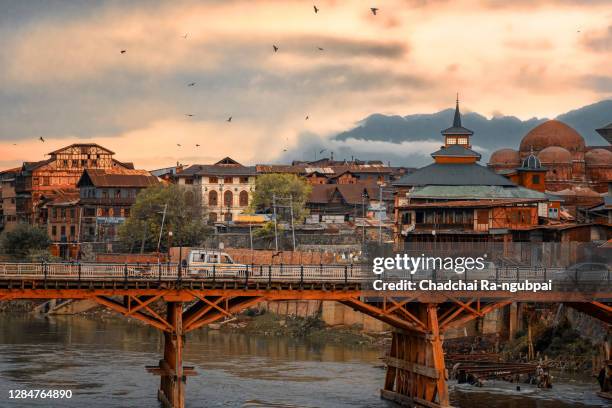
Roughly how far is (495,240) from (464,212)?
13.2 feet

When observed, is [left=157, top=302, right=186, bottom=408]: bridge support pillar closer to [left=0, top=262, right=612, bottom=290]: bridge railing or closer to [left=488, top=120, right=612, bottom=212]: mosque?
[left=0, top=262, right=612, bottom=290]: bridge railing

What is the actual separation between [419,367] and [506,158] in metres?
119

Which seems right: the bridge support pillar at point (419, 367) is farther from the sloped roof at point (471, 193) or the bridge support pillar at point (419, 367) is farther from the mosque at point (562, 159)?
the mosque at point (562, 159)

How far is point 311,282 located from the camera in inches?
2731

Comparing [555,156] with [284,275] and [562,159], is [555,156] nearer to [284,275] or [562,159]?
[562,159]

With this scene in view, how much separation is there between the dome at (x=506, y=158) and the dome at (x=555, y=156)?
17.4 ft

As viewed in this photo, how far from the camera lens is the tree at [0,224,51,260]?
16600cm

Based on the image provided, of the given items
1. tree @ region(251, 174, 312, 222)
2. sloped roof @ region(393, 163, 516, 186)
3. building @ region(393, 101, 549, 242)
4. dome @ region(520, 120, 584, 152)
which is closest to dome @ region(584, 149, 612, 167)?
dome @ region(520, 120, 584, 152)

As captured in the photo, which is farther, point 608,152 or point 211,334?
point 608,152

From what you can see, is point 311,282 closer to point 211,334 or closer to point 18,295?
point 18,295

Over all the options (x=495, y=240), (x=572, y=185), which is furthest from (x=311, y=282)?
(x=572, y=185)

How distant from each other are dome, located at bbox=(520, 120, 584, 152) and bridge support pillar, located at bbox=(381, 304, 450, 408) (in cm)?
11459

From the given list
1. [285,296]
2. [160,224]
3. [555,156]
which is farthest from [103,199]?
[285,296]

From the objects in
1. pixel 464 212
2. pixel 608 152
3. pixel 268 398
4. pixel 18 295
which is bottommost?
pixel 268 398
